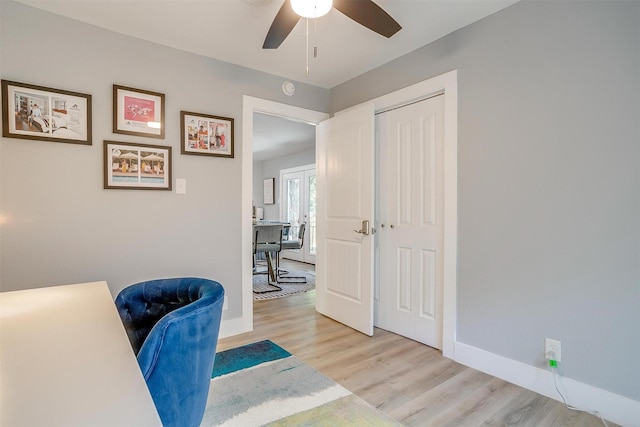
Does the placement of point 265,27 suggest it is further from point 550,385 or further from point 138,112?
point 550,385

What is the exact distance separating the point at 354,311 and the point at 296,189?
4516mm

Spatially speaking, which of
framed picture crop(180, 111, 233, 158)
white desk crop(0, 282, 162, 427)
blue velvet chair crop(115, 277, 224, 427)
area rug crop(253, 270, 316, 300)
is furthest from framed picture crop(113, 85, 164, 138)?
area rug crop(253, 270, 316, 300)

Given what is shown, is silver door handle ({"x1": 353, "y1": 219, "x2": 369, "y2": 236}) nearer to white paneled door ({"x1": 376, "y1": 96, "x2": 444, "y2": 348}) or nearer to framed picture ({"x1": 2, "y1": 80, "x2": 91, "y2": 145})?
white paneled door ({"x1": 376, "y1": 96, "x2": 444, "y2": 348})

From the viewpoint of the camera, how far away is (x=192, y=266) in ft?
8.60

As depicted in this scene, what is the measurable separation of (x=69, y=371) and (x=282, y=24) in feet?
5.79

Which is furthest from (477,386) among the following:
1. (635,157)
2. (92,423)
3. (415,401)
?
(92,423)

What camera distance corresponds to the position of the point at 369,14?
65.1 inches

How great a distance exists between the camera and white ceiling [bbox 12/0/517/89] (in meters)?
2.02

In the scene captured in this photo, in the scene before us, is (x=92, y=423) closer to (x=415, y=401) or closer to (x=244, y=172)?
(x=415, y=401)

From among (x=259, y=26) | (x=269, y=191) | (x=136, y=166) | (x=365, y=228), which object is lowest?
(x=365, y=228)

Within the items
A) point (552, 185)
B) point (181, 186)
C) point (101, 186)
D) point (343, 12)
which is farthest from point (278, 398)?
point (343, 12)

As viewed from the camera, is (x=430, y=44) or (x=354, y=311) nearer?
(x=430, y=44)

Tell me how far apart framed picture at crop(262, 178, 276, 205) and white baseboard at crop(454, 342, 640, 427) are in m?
5.99

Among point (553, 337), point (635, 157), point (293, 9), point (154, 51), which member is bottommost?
point (553, 337)
